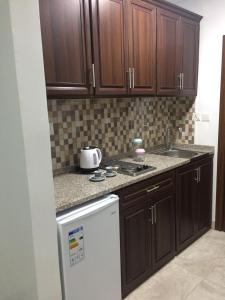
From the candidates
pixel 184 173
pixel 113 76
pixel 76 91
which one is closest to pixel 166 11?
pixel 113 76

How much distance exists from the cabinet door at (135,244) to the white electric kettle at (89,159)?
1.50 feet

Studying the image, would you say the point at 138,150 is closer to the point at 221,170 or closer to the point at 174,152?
the point at 174,152

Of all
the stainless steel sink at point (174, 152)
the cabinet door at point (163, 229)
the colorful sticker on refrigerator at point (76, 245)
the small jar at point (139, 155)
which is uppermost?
the small jar at point (139, 155)

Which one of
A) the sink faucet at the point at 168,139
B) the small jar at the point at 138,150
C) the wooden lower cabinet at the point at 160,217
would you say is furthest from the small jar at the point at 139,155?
the sink faucet at the point at 168,139

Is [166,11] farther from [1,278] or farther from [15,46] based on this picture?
[1,278]

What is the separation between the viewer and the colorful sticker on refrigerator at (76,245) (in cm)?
141

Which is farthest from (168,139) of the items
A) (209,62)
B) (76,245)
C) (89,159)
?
(76,245)

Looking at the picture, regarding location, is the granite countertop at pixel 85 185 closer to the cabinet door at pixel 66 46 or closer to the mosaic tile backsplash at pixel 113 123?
the mosaic tile backsplash at pixel 113 123

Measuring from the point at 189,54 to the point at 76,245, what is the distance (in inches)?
→ 88.6

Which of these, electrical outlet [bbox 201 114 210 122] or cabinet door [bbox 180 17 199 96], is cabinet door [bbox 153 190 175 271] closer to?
electrical outlet [bbox 201 114 210 122]

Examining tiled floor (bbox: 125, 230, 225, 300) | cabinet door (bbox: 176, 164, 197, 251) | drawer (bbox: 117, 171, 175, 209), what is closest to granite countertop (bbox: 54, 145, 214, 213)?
drawer (bbox: 117, 171, 175, 209)

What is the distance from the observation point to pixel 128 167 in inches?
86.7

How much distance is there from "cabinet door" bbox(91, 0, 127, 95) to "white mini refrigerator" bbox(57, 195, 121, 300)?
0.88m

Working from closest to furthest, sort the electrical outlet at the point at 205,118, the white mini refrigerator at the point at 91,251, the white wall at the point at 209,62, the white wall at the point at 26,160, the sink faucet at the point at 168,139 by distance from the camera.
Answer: the white wall at the point at 26,160
the white mini refrigerator at the point at 91,251
the white wall at the point at 209,62
the electrical outlet at the point at 205,118
the sink faucet at the point at 168,139
